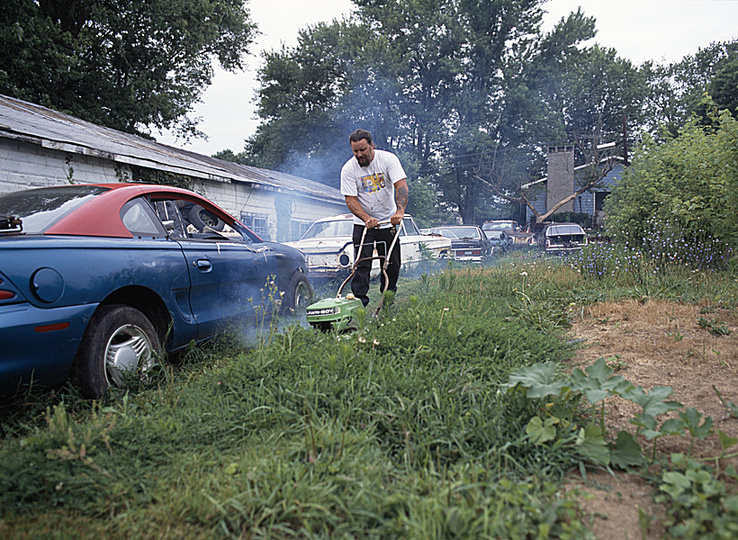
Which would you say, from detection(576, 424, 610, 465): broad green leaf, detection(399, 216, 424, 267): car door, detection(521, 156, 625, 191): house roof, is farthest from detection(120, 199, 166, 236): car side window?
detection(521, 156, 625, 191): house roof

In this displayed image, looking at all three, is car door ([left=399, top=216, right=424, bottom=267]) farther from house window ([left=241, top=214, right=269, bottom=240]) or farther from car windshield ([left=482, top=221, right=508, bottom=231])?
car windshield ([left=482, top=221, right=508, bottom=231])

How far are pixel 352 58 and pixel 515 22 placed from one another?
13.5 meters

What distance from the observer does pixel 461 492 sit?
1804mm

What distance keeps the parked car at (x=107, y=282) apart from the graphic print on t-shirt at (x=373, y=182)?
5.00 ft

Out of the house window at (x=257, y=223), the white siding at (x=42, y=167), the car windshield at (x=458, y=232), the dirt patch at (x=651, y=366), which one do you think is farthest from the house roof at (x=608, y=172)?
the white siding at (x=42, y=167)

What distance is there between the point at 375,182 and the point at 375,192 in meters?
0.11

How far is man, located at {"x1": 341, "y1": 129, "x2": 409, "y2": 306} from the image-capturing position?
4.97 meters

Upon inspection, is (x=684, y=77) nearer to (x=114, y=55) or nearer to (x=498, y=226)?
(x=498, y=226)

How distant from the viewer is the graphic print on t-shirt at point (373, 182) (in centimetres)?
512

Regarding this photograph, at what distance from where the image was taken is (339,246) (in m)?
8.53

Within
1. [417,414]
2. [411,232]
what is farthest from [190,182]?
[417,414]

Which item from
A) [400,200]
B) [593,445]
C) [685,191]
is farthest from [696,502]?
[685,191]

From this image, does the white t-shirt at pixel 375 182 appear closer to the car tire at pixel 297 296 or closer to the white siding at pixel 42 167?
the car tire at pixel 297 296

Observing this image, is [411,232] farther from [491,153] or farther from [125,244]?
[491,153]
